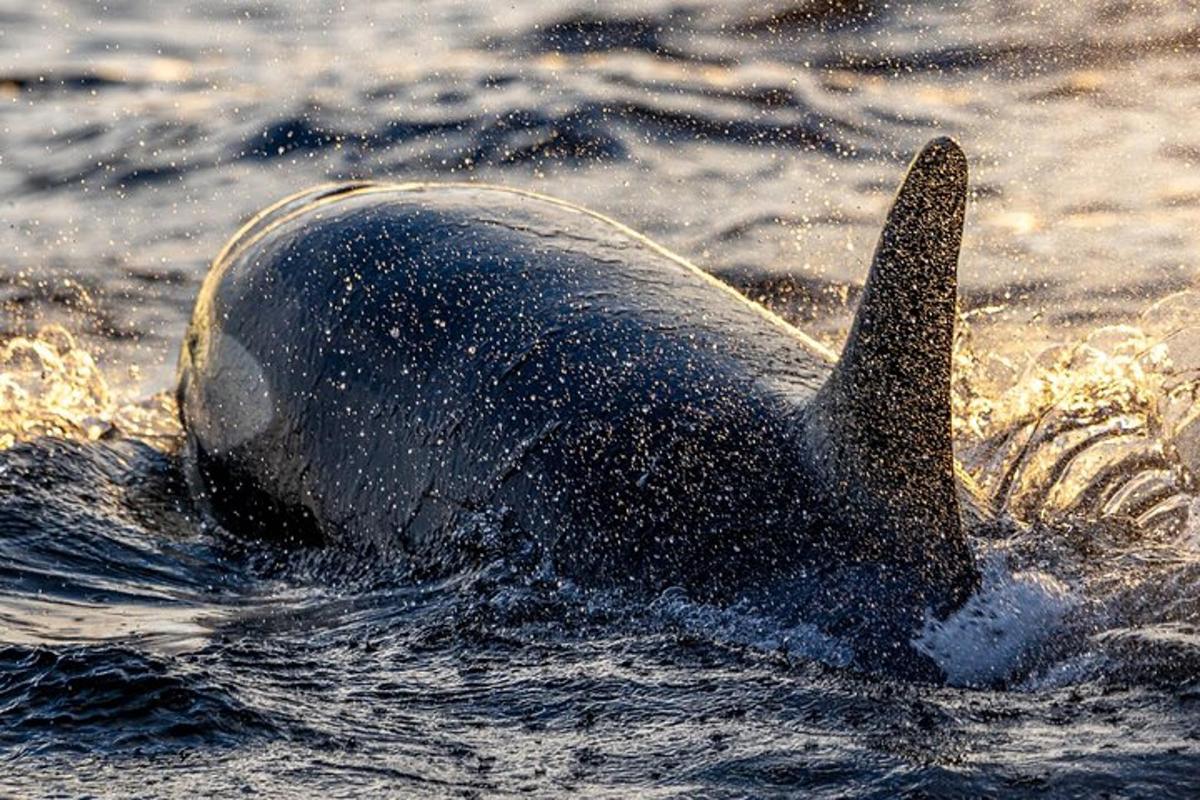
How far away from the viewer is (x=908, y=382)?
4.53 m

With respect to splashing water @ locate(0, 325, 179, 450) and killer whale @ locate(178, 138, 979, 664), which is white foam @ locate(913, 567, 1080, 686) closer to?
killer whale @ locate(178, 138, 979, 664)

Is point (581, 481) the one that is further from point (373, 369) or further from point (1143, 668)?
point (1143, 668)

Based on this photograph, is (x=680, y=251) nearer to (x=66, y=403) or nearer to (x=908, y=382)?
(x=66, y=403)

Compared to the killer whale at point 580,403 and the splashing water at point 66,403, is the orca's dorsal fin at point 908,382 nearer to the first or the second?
the killer whale at point 580,403

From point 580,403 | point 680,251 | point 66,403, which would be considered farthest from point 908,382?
point 680,251

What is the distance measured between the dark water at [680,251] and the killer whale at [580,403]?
0.49ft

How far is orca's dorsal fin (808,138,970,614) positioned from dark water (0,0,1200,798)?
268 mm

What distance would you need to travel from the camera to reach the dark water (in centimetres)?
434

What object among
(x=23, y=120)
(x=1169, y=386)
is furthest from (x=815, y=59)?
(x=1169, y=386)

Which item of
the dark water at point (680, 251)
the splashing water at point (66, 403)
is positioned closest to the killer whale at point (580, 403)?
the dark water at point (680, 251)

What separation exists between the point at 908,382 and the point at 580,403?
1.22 metres

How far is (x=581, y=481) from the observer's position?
17.4 ft

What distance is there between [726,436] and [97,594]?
1967 millimetres

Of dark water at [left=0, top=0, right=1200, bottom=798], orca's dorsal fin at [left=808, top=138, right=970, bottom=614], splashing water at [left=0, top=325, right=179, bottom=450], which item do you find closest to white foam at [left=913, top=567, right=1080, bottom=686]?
dark water at [left=0, top=0, right=1200, bottom=798]
